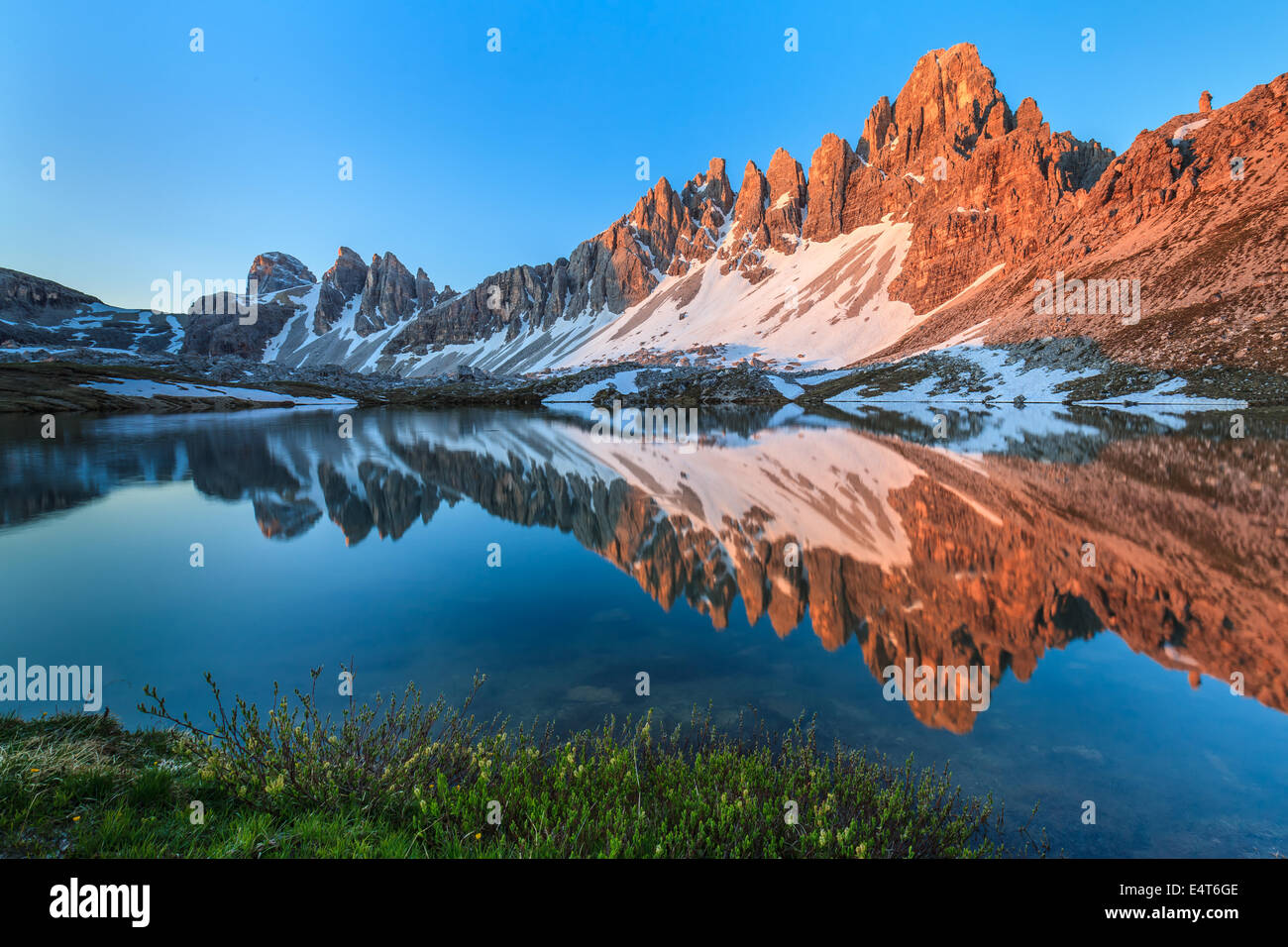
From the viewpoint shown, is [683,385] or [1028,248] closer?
[683,385]

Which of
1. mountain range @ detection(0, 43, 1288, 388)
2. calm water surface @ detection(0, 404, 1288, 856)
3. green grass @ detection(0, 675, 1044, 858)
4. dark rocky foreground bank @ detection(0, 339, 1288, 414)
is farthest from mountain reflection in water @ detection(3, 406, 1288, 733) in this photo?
mountain range @ detection(0, 43, 1288, 388)

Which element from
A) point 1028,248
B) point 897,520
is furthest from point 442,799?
point 1028,248

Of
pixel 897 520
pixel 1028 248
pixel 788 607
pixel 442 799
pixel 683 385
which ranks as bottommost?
pixel 442 799

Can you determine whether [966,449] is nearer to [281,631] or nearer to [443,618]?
[443,618]

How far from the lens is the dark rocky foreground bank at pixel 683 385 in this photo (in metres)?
67.9

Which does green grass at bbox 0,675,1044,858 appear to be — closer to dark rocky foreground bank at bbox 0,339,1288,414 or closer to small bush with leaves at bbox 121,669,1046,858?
small bush with leaves at bbox 121,669,1046,858

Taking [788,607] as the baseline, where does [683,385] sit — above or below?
above

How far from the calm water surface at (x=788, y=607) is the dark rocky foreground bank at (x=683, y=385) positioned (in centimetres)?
5896

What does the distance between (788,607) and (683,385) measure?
10292 cm

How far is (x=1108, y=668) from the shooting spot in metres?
7.53

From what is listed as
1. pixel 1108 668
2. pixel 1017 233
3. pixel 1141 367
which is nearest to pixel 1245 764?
pixel 1108 668

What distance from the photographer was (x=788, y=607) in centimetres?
983

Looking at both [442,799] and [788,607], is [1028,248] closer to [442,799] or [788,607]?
[788,607]

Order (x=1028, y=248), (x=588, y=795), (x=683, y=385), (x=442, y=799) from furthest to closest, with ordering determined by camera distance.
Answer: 1. (x=1028, y=248)
2. (x=683, y=385)
3. (x=588, y=795)
4. (x=442, y=799)
